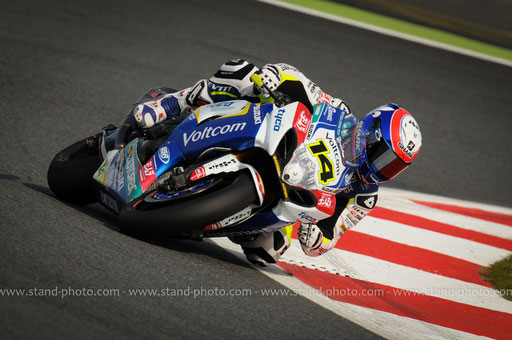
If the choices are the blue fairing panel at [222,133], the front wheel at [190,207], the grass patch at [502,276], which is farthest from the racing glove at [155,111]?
the grass patch at [502,276]

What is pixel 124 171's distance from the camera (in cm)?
470

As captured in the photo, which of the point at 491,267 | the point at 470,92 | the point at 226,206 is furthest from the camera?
the point at 470,92

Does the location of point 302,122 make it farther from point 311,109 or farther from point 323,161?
point 311,109

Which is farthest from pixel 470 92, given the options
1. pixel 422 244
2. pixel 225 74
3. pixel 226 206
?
pixel 226 206

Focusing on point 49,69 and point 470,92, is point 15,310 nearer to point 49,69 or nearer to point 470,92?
point 49,69

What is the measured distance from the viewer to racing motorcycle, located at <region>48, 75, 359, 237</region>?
163 inches

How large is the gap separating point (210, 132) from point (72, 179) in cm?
121

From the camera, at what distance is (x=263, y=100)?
4938 mm

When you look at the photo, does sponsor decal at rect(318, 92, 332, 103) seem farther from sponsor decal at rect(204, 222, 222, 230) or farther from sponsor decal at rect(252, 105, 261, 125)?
sponsor decal at rect(204, 222, 222, 230)

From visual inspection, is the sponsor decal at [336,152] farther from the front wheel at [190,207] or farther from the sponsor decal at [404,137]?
the front wheel at [190,207]

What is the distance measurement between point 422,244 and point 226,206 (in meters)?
3.05

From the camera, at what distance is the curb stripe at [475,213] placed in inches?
299

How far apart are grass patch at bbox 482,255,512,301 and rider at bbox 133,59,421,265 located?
173cm

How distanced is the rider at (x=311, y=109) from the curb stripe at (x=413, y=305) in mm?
→ 365
